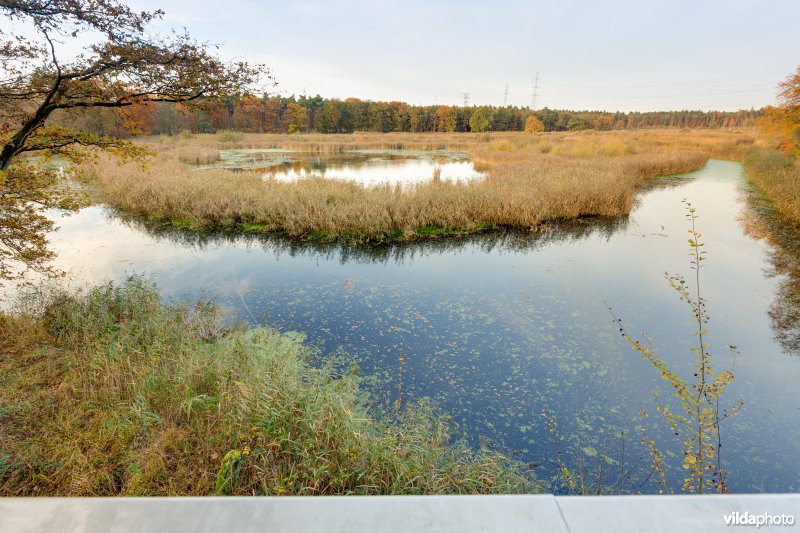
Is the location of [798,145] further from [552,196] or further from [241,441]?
[241,441]

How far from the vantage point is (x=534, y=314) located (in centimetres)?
643

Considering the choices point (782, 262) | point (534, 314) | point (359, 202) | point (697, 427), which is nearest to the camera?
point (697, 427)

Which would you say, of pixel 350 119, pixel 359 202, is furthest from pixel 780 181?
pixel 350 119

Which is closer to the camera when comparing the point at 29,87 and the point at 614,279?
the point at 29,87

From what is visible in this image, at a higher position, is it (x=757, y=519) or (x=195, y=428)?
(x=757, y=519)

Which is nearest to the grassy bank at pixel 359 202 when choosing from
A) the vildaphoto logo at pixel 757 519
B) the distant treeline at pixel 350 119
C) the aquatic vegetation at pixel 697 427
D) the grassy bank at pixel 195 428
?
the grassy bank at pixel 195 428

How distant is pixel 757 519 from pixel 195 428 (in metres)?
3.58

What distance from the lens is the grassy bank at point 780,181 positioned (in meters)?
12.5

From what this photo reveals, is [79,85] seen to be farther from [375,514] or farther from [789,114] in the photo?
[789,114]

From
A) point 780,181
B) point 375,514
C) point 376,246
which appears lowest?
point 376,246

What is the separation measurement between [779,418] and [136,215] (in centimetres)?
1526

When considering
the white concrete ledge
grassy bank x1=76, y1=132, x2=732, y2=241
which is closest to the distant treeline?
grassy bank x1=76, y1=132, x2=732, y2=241

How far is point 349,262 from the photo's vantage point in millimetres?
8789

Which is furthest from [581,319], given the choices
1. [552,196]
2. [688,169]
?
[688,169]
